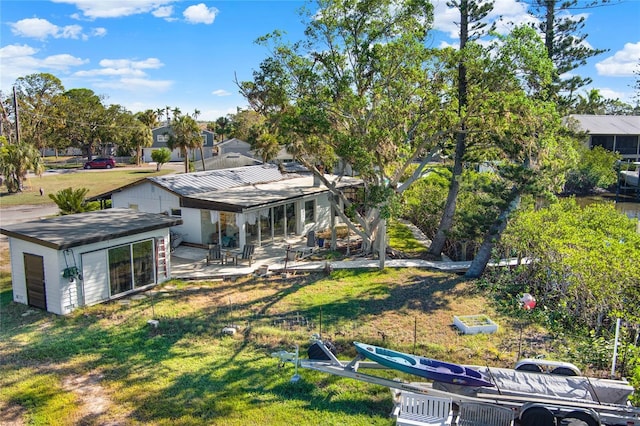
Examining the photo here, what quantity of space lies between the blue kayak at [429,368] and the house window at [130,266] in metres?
8.57

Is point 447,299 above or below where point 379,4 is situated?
below

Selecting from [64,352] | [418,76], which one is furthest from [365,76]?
[64,352]

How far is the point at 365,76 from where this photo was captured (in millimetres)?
17656

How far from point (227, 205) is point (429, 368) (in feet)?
38.8

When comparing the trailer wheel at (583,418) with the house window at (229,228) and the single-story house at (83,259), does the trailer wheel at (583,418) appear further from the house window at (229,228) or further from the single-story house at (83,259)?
the house window at (229,228)

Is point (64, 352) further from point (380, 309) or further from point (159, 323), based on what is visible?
point (380, 309)

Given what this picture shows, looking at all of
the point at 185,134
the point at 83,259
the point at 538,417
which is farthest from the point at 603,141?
the point at 83,259

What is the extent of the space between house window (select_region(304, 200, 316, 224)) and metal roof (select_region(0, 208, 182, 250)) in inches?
312

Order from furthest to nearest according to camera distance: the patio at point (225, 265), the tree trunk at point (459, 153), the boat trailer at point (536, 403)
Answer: the tree trunk at point (459, 153) → the patio at point (225, 265) → the boat trailer at point (536, 403)

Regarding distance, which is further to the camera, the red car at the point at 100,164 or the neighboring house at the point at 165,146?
the neighboring house at the point at 165,146

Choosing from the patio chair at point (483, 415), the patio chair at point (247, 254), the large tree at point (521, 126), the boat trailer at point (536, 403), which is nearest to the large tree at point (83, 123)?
the patio chair at point (247, 254)

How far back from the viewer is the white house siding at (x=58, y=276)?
13.1m

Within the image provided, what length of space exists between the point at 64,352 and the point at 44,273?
11.1 ft

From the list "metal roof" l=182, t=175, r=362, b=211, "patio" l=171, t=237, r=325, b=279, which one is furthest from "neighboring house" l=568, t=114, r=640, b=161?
"patio" l=171, t=237, r=325, b=279
